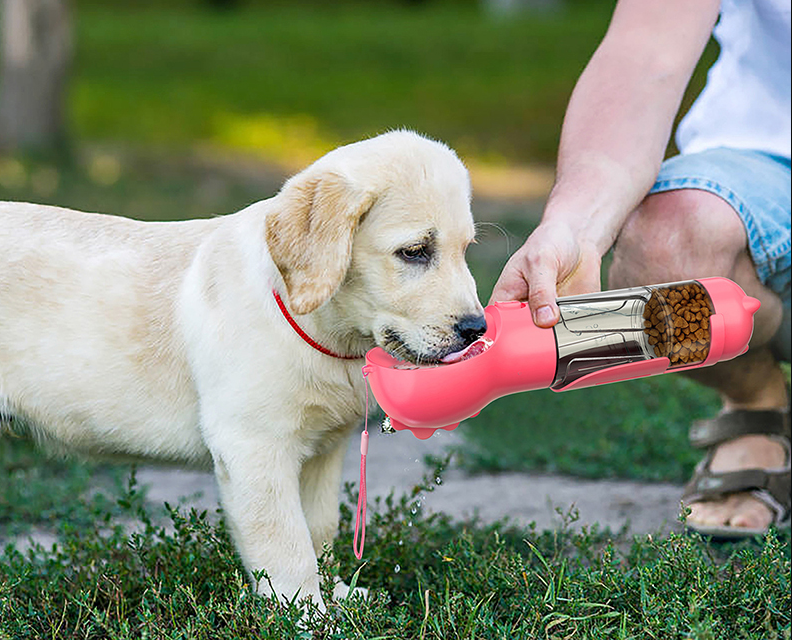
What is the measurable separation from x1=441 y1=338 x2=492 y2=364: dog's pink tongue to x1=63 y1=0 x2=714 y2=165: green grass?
885cm

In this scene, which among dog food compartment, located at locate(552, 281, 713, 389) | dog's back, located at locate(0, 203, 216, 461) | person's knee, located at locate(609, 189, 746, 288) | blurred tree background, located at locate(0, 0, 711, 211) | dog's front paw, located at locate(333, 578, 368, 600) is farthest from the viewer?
blurred tree background, located at locate(0, 0, 711, 211)

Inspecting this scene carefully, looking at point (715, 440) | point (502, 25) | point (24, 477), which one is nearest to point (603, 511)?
point (715, 440)

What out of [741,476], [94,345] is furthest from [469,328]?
[741,476]

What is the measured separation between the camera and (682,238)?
303 centimetres

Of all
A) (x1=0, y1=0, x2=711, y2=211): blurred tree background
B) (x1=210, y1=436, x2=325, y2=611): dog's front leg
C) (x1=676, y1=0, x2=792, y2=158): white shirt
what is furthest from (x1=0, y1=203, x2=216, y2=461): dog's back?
(x1=0, y1=0, x2=711, y2=211): blurred tree background

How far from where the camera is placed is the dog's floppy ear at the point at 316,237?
2.36 m

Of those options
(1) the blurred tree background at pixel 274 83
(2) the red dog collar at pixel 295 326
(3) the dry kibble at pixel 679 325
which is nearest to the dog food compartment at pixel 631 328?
(3) the dry kibble at pixel 679 325

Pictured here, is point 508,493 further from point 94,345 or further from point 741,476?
point 94,345

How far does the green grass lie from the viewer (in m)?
12.7

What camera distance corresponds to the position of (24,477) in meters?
3.80

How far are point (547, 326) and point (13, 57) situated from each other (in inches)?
345

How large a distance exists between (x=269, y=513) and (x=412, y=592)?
44cm

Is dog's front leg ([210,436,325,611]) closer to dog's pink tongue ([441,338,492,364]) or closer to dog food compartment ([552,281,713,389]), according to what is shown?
dog's pink tongue ([441,338,492,364])

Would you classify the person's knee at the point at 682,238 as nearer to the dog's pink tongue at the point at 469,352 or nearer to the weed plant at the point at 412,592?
the weed plant at the point at 412,592
